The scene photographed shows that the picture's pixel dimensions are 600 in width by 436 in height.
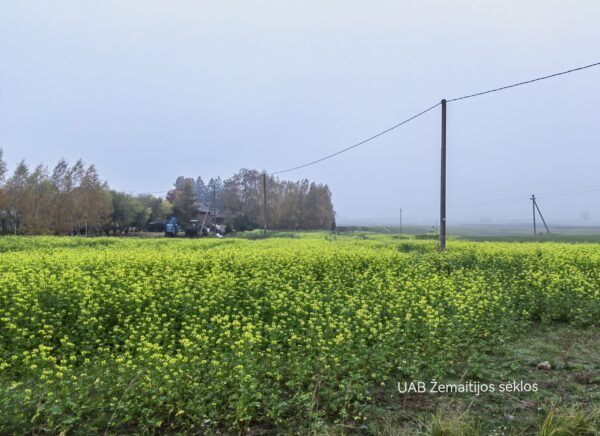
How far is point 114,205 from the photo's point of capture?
54188mm

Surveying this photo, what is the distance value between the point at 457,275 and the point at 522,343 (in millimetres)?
3439

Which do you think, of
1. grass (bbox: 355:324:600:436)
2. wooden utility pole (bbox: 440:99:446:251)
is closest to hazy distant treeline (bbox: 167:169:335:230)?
wooden utility pole (bbox: 440:99:446:251)

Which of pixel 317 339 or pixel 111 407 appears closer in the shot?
pixel 111 407

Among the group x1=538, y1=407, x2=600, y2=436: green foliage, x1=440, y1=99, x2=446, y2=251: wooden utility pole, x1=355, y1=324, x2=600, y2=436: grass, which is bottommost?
x1=355, y1=324, x2=600, y2=436: grass

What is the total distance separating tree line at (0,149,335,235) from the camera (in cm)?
3731

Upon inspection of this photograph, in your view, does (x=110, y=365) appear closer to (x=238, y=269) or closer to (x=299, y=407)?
(x=299, y=407)

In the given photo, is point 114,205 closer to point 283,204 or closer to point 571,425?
point 283,204

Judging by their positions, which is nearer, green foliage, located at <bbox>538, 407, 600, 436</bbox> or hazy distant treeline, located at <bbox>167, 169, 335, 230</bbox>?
green foliage, located at <bbox>538, 407, 600, 436</bbox>

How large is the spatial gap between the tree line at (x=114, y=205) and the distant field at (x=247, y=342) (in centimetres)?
3259

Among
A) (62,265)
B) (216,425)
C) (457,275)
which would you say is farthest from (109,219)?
(216,425)

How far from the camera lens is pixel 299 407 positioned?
13.0 ft

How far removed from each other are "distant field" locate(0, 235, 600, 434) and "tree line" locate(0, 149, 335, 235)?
32.6m

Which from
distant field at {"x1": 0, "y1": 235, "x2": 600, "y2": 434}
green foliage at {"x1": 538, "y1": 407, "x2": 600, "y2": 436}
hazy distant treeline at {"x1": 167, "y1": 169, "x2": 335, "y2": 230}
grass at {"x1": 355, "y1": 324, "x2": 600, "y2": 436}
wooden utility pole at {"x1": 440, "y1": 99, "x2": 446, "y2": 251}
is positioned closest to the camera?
green foliage at {"x1": 538, "y1": 407, "x2": 600, "y2": 436}

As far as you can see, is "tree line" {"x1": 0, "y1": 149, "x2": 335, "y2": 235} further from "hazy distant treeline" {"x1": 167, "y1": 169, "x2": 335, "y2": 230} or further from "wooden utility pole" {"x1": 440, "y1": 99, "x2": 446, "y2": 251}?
"wooden utility pole" {"x1": 440, "y1": 99, "x2": 446, "y2": 251}
